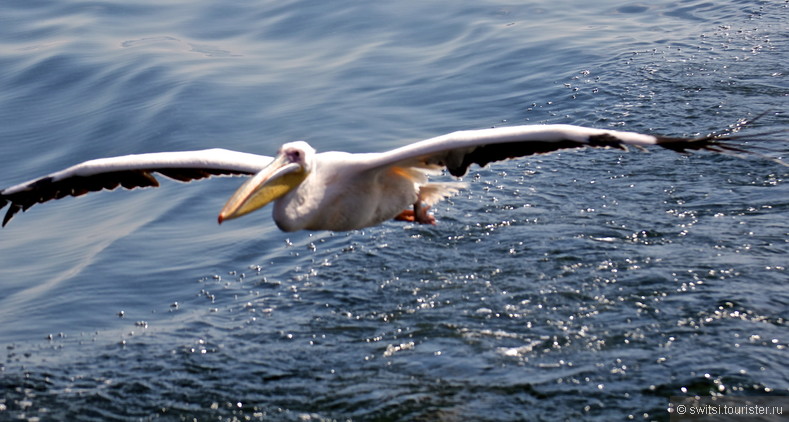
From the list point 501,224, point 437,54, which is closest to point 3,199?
point 501,224

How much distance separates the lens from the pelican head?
6586 mm

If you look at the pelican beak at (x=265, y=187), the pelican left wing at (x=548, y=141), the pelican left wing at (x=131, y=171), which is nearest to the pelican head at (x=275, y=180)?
the pelican beak at (x=265, y=187)

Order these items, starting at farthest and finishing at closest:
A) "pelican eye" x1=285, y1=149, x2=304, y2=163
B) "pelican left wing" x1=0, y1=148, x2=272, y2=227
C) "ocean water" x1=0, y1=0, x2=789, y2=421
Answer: "pelican left wing" x1=0, y1=148, x2=272, y2=227, "pelican eye" x1=285, y1=149, x2=304, y2=163, "ocean water" x1=0, y1=0, x2=789, y2=421

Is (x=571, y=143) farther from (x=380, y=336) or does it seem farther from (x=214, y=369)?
(x=214, y=369)

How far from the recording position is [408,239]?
902cm

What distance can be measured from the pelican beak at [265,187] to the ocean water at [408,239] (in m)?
1.18

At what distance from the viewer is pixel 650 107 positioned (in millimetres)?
11172

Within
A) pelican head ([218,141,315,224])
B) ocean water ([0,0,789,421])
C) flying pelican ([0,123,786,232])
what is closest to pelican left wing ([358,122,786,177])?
flying pelican ([0,123,786,232])

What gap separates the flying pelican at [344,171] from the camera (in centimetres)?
681

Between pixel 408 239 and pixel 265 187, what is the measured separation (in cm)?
247

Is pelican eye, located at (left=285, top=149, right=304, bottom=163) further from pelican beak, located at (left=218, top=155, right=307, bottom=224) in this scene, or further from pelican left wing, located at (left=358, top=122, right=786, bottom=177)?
pelican left wing, located at (left=358, top=122, right=786, bottom=177)

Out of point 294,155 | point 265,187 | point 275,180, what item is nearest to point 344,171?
point 294,155

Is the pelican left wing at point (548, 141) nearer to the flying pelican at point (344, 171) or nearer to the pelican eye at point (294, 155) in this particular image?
the flying pelican at point (344, 171)

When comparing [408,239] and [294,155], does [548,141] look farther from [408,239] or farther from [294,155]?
[408,239]
